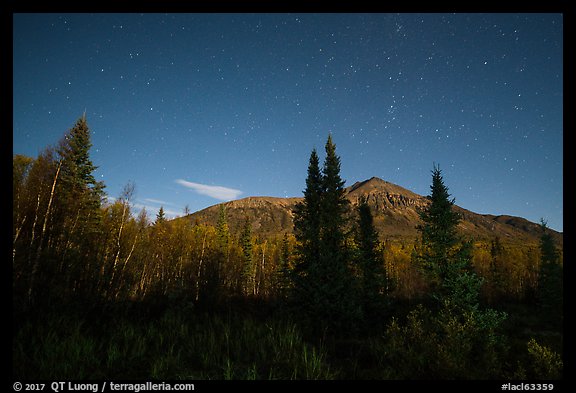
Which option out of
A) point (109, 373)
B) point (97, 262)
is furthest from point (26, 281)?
point (109, 373)

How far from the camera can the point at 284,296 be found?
1939 centimetres

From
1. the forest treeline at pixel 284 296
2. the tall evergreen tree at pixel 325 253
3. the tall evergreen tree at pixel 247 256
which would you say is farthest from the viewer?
the tall evergreen tree at pixel 247 256

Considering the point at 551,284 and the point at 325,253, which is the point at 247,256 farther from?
the point at 551,284

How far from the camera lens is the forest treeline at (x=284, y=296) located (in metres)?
5.18

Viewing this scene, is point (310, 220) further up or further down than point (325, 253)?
further up

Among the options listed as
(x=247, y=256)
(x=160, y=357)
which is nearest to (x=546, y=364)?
(x=160, y=357)

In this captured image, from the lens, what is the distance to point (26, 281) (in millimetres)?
10500

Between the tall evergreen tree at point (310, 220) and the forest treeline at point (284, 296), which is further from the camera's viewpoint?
the tall evergreen tree at point (310, 220)

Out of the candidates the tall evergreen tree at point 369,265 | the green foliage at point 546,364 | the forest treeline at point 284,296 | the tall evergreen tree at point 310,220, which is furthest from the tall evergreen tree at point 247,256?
the green foliage at point 546,364

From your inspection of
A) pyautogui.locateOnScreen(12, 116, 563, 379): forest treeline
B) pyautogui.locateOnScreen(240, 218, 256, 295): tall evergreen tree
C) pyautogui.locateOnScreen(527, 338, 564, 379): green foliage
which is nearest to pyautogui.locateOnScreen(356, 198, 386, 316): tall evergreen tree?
pyautogui.locateOnScreen(12, 116, 563, 379): forest treeline

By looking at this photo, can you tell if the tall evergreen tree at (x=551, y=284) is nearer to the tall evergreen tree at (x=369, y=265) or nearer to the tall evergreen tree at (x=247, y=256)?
the tall evergreen tree at (x=369, y=265)

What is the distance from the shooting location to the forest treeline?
5.18 m
